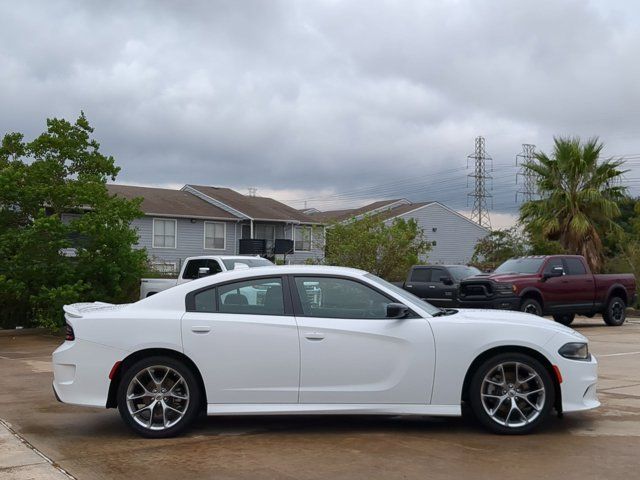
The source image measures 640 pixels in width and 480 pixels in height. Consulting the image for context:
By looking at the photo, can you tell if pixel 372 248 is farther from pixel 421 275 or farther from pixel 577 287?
pixel 577 287

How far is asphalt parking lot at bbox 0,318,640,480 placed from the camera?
582 centimetres

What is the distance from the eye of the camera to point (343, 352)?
695 cm

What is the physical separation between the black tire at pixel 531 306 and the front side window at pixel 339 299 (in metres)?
11.9

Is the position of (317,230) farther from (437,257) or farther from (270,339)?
(437,257)

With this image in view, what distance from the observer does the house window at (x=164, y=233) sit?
3938 centimetres

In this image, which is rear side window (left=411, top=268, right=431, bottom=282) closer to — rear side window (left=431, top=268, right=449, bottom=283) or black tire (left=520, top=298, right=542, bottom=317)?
rear side window (left=431, top=268, right=449, bottom=283)

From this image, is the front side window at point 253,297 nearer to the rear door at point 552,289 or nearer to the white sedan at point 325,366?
the white sedan at point 325,366

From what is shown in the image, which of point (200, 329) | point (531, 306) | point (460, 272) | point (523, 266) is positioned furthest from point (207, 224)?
point (200, 329)

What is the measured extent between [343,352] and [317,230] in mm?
21373

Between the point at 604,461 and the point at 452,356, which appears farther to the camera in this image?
the point at 452,356

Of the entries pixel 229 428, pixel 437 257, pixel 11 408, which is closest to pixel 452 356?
pixel 229 428

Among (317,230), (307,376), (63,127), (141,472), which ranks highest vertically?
(63,127)

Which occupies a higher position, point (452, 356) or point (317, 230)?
point (317, 230)

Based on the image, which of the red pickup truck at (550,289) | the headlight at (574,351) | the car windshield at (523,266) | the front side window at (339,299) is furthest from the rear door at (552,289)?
the front side window at (339,299)
